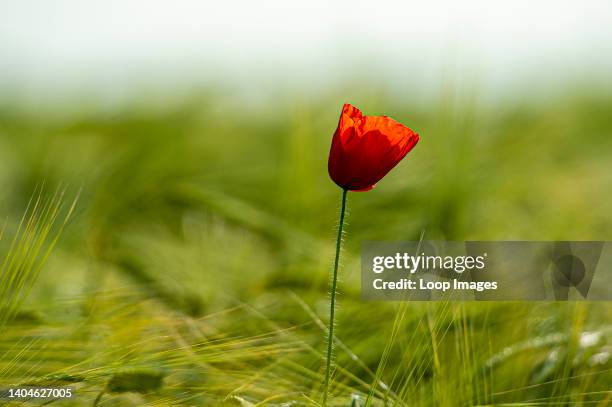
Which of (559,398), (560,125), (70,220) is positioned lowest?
(559,398)

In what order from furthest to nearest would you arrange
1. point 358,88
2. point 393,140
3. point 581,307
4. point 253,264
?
point 358,88
point 253,264
point 581,307
point 393,140

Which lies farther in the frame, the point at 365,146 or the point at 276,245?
the point at 276,245

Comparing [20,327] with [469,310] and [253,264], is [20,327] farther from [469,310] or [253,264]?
[469,310]

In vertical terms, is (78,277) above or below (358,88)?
below

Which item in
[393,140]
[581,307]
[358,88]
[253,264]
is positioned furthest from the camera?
[358,88]

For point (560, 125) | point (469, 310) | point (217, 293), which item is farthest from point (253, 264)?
point (560, 125)

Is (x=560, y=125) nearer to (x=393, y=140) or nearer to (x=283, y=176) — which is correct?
(x=283, y=176)

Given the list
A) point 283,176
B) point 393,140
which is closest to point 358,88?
point 283,176

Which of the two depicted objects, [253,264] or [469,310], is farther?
[253,264]
